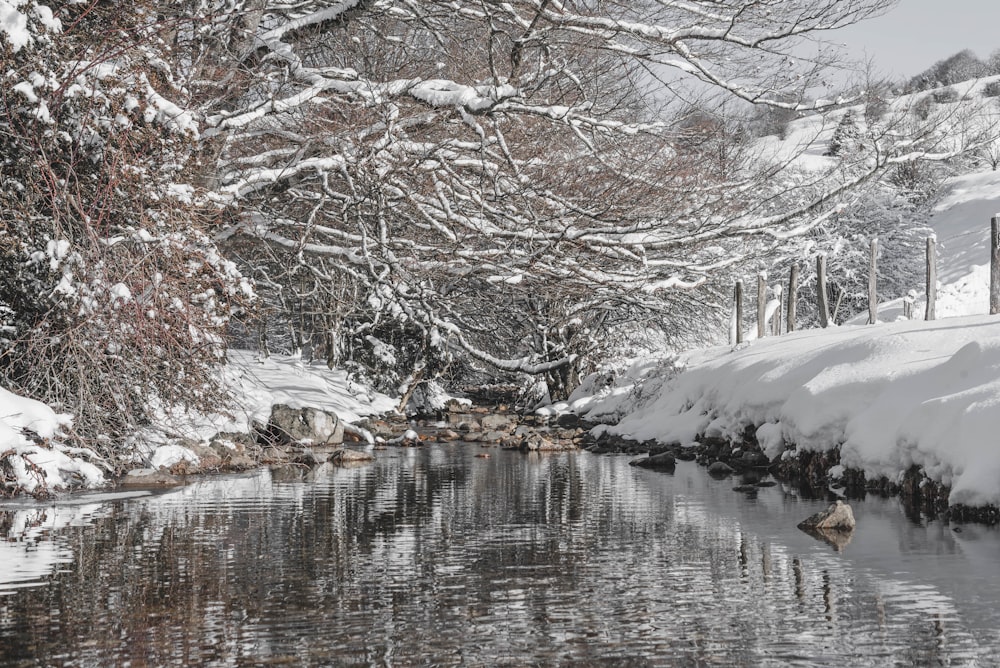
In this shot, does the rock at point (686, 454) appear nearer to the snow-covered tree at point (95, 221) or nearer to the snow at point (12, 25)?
the snow-covered tree at point (95, 221)

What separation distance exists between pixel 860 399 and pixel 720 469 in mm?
2179

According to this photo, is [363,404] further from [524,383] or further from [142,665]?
[142,665]

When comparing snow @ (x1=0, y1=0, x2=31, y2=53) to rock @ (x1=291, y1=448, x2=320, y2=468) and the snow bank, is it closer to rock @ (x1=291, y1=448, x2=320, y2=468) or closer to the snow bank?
the snow bank

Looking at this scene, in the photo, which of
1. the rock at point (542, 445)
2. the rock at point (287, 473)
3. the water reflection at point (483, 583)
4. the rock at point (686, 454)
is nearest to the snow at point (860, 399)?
the rock at point (686, 454)

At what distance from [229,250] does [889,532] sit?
404 inches

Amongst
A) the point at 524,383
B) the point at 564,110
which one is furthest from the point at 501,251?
the point at 524,383

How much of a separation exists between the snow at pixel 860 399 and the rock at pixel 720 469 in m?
0.51

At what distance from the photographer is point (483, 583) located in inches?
240

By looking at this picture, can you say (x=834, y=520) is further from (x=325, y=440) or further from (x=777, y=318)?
(x=777, y=318)

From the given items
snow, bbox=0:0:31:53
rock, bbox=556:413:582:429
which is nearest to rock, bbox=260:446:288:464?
snow, bbox=0:0:31:53

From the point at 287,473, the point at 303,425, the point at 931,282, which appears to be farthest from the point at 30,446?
the point at 931,282

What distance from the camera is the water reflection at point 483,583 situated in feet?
15.2

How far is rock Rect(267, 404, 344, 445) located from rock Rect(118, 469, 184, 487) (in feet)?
14.0

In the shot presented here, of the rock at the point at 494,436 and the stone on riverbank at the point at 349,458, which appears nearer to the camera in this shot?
the stone on riverbank at the point at 349,458
